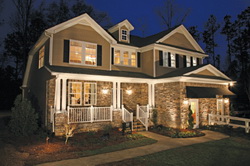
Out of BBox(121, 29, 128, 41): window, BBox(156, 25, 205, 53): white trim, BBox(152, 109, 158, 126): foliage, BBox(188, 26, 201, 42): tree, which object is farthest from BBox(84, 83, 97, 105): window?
BBox(188, 26, 201, 42): tree

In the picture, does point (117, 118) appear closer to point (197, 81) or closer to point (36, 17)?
point (197, 81)

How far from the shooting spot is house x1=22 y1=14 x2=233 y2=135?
12.0 m

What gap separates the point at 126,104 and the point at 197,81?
226 inches

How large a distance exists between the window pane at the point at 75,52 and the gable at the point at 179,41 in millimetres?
7791

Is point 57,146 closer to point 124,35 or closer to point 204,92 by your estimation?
point 204,92

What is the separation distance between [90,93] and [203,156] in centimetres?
828

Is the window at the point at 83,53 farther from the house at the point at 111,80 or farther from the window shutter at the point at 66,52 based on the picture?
the window shutter at the point at 66,52

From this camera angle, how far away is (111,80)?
12.9m

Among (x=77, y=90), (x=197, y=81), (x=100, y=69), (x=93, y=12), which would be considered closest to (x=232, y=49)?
(x=197, y=81)

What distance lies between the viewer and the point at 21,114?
10289mm

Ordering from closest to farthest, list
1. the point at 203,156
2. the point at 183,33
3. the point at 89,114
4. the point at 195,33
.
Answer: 1. the point at 203,156
2. the point at 89,114
3. the point at 183,33
4. the point at 195,33

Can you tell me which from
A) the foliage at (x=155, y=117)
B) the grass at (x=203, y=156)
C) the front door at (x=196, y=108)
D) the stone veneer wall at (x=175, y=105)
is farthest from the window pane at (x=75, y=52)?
the front door at (x=196, y=108)

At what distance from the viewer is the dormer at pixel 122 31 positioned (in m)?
16.6

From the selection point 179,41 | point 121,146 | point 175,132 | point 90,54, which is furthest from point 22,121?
point 179,41
